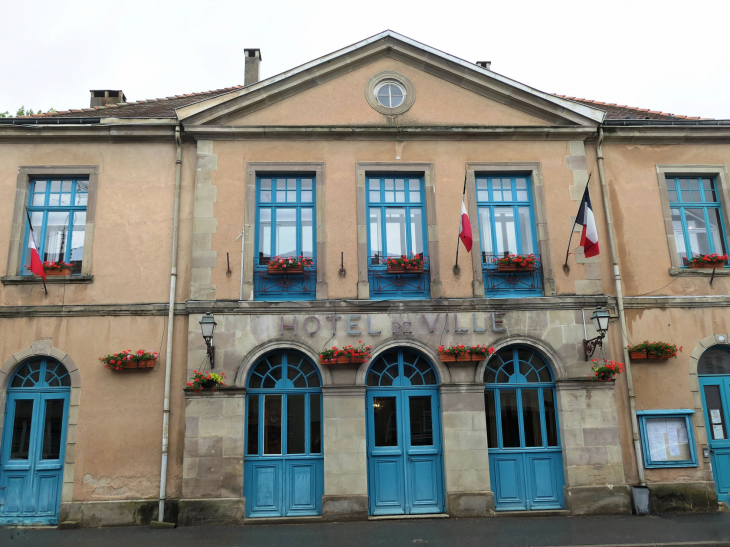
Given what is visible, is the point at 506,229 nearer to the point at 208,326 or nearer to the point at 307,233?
the point at 307,233

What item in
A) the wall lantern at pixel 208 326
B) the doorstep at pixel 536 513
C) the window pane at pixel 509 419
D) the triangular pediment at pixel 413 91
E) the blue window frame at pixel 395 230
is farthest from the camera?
the triangular pediment at pixel 413 91

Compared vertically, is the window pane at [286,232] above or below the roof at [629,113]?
below

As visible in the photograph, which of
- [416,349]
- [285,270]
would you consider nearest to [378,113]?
[285,270]

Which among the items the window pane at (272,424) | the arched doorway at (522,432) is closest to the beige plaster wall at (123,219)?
the window pane at (272,424)

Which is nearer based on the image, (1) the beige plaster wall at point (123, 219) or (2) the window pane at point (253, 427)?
(2) the window pane at point (253, 427)

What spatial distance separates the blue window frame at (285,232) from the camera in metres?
10.7

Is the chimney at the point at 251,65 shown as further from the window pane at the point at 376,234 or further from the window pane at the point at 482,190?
the window pane at the point at 482,190

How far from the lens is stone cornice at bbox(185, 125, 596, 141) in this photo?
1116cm

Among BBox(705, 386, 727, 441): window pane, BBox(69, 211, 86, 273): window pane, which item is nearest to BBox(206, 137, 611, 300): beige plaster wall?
BBox(69, 211, 86, 273): window pane

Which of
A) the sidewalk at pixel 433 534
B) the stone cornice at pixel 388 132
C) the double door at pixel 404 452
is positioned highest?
the stone cornice at pixel 388 132

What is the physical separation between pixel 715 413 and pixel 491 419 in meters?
4.06

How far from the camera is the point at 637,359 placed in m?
10.8

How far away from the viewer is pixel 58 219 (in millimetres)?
11133

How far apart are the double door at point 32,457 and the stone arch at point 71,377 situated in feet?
0.63
